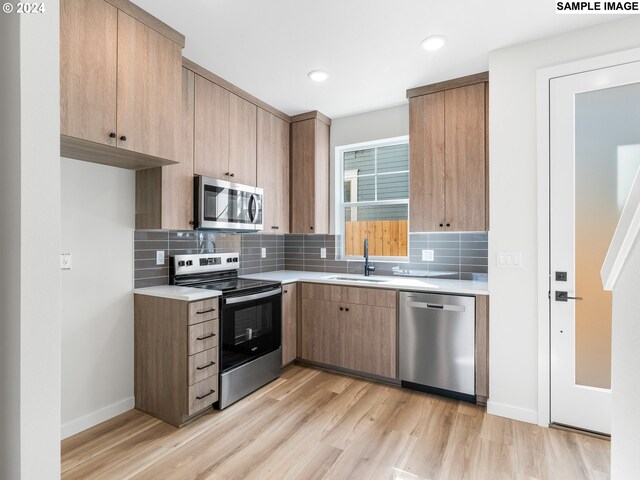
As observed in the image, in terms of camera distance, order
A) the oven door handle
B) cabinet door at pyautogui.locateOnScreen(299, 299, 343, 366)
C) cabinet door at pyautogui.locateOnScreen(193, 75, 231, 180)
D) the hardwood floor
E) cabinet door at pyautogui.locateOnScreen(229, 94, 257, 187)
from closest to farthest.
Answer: the hardwood floor, the oven door handle, cabinet door at pyautogui.locateOnScreen(193, 75, 231, 180), cabinet door at pyautogui.locateOnScreen(229, 94, 257, 187), cabinet door at pyautogui.locateOnScreen(299, 299, 343, 366)

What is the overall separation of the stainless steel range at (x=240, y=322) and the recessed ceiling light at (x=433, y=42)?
7.30ft

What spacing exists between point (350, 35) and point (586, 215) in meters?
1.97

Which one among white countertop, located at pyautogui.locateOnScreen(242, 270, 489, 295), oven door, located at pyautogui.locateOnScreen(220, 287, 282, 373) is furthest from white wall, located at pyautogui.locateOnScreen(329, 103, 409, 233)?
oven door, located at pyautogui.locateOnScreen(220, 287, 282, 373)

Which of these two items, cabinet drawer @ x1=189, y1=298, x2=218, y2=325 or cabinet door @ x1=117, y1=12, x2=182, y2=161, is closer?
cabinet door @ x1=117, y1=12, x2=182, y2=161

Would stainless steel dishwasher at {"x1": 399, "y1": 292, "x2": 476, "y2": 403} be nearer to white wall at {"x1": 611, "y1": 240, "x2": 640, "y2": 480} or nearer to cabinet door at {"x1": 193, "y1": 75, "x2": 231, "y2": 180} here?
white wall at {"x1": 611, "y1": 240, "x2": 640, "y2": 480}

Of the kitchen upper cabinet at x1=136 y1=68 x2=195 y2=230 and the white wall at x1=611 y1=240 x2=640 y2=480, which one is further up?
the kitchen upper cabinet at x1=136 y1=68 x2=195 y2=230

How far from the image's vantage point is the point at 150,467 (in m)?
1.88

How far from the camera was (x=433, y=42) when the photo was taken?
2.31 metres

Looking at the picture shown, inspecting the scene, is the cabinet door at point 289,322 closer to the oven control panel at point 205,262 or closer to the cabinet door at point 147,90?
the oven control panel at point 205,262

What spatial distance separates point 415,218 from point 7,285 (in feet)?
9.05

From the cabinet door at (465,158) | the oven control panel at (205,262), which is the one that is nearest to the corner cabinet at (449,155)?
the cabinet door at (465,158)

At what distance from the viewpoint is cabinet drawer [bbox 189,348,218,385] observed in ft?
7.43

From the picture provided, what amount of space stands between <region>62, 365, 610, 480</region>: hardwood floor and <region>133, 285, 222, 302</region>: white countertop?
2.90ft

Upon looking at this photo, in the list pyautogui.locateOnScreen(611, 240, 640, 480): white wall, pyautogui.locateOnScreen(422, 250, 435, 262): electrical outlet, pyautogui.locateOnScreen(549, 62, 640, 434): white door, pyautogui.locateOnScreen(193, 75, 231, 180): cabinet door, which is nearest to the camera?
pyautogui.locateOnScreen(611, 240, 640, 480): white wall
